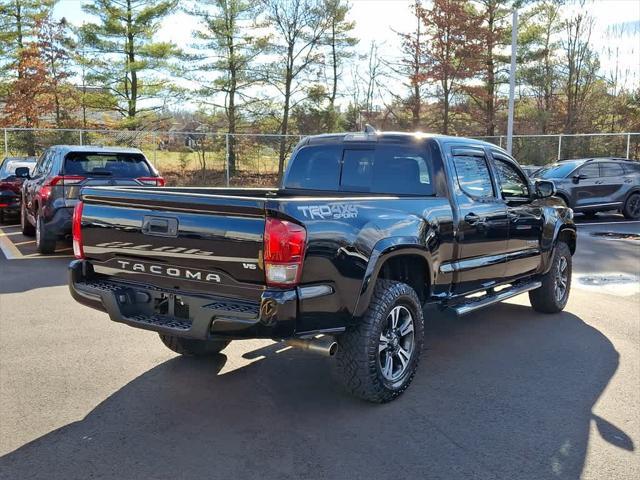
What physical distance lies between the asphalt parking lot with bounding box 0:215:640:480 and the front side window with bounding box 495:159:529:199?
1.38 m

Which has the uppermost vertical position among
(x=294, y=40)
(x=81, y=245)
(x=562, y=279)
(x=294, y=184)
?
(x=294, y=40)

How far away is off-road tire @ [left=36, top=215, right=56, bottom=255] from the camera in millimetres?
9477

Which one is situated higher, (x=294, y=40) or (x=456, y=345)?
(x=294, y=40)

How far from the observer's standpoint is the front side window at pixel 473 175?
5234mm

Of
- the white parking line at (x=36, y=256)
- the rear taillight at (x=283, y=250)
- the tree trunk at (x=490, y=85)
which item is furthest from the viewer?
the tree trunk at (x=490, y=85)

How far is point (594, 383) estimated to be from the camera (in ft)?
15.1

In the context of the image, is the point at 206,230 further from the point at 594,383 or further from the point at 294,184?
the point at 594,383

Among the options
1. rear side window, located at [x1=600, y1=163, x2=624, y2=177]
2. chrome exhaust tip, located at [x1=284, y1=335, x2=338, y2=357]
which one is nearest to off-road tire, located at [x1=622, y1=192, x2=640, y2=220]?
rear side window, located at [x1=600, y1=163, x2=624, y2=177]

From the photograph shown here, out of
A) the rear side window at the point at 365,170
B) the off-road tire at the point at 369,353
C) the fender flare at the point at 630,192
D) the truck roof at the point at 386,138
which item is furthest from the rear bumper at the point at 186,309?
the fender flare at the point at 630,192

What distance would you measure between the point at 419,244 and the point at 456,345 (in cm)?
157

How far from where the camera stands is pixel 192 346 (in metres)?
4.96

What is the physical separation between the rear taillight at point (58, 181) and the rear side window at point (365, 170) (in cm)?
490

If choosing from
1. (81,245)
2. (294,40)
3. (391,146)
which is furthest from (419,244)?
(294,40)

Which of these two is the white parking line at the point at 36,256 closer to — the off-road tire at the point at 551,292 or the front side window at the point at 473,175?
the front side window at the point at 473,175
